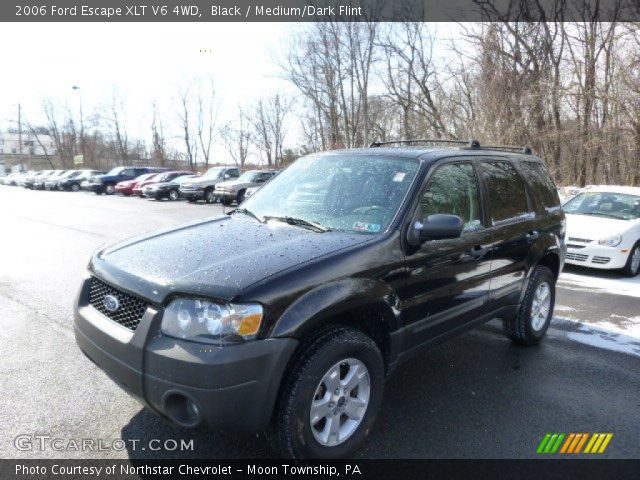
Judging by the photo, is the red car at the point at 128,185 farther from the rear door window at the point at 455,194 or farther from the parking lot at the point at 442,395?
the rear door window at the point at 455,194

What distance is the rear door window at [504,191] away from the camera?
12.6 feet

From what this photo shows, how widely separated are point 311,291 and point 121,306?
3.66 feet

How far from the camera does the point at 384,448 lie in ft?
9.31


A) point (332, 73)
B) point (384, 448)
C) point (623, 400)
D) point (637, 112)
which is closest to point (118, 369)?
point (384, 448)

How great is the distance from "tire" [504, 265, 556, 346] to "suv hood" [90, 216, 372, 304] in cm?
231

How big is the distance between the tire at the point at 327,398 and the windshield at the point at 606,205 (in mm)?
7615

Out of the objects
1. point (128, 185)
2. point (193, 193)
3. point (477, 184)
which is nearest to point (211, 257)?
point (477, 184)

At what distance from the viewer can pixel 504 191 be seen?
4055mm

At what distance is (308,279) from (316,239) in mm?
472

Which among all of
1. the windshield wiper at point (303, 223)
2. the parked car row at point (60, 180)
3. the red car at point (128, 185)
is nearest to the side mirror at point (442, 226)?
the windshield wiper at point (303, 223)

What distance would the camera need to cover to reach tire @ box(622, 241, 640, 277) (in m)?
7.64

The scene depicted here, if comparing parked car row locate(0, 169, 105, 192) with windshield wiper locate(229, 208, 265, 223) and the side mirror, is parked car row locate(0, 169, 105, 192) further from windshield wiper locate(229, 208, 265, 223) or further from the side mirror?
the side mirror

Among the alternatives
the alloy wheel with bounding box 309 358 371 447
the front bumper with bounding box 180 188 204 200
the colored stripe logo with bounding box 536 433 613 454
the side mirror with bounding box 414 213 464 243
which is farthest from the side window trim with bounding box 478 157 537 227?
the front bumper with bounding box 180 188 204 200

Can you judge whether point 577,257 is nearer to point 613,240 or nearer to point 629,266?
point 613,240
